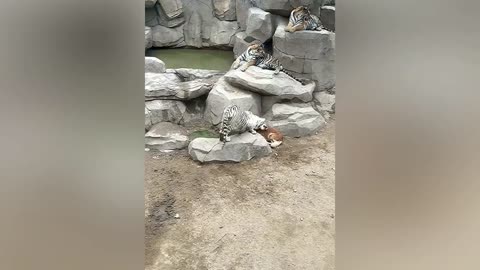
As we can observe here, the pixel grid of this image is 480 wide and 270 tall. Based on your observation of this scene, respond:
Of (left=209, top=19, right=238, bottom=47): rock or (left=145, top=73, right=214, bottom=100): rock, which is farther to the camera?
(left=209, top=19, right=238, bottom=47): rock

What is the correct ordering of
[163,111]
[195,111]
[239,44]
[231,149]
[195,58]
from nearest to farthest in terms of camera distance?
[231,149] → [163,111] → [195,111] → [239,44] → [195,58]

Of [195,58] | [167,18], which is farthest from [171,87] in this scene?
[167,18]

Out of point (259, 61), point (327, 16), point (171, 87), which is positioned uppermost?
point (327, 16)

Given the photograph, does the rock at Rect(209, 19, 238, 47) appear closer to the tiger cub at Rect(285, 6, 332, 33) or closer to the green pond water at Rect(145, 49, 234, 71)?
the green pond water at Rect(145, 49, 234, 71)

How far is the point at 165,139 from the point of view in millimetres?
2709

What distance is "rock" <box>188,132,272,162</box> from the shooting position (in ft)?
8.06

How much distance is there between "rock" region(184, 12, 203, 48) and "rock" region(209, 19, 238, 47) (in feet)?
0.60

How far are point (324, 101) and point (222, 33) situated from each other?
1846mm

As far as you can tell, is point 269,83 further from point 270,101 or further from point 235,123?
point 235,123

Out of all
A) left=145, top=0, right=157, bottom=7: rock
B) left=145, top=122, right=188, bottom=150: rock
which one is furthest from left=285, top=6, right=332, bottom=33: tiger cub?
left=145, top=0, right=157, bottom=7: rock

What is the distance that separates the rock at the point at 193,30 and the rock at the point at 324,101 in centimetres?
197
